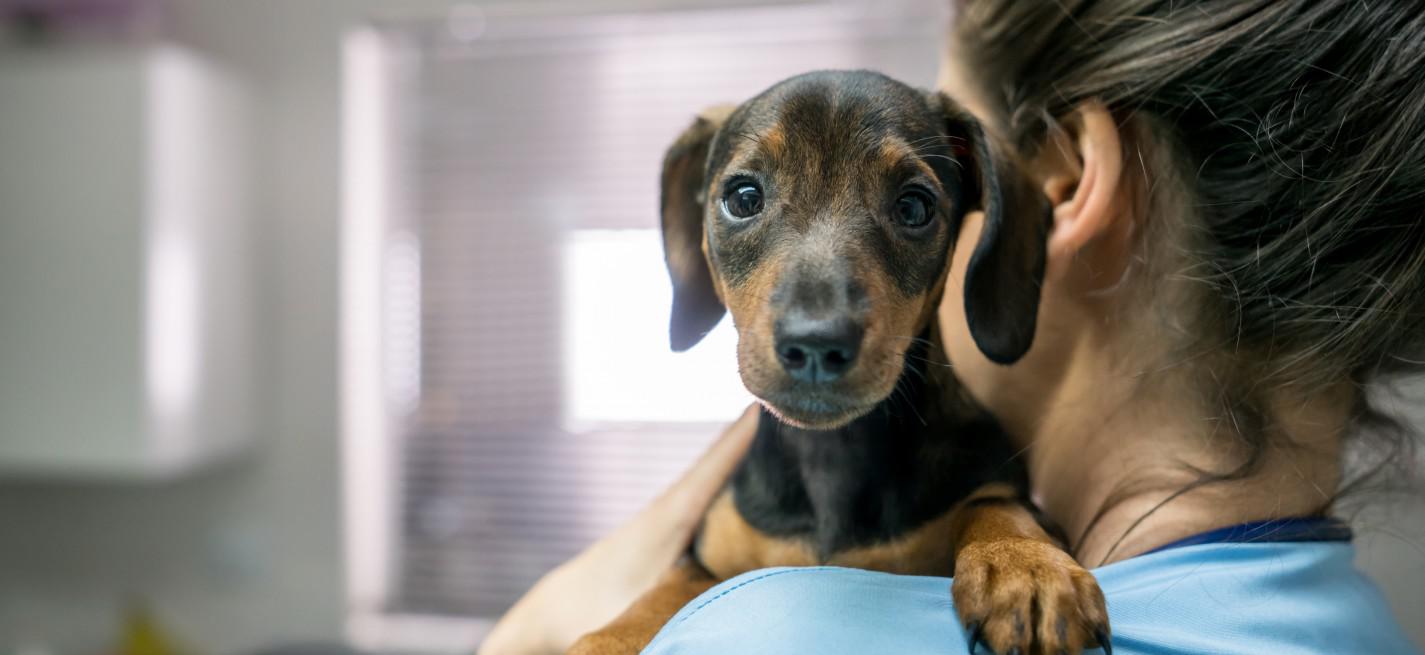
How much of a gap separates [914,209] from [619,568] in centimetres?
43

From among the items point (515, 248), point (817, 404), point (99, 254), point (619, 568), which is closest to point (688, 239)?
point (817, 404)

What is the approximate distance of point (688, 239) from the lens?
78 cm

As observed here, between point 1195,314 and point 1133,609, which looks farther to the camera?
point 1195,314

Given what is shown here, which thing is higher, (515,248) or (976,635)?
(515,248)

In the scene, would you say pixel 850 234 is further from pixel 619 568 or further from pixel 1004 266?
pixel 619 568

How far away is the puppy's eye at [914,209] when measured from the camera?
0.66 metres

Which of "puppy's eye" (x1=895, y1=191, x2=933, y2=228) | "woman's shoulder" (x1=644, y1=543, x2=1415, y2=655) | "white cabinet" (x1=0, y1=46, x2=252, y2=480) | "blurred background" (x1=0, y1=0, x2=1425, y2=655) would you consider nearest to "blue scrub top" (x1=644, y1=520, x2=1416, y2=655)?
"woman's shoulder" (x1=644, y1=543, x2=1415, y2=655)

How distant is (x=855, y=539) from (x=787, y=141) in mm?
276

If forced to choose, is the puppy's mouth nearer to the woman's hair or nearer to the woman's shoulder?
the woman's shoulder

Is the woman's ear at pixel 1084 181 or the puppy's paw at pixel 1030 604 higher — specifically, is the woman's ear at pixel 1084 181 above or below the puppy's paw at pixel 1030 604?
above

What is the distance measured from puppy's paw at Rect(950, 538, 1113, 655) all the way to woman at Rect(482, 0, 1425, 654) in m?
0.02

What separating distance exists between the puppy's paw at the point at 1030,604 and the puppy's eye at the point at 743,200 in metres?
0.24

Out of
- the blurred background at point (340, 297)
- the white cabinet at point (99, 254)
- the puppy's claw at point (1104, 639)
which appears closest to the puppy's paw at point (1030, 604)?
the puppy's claw at point (1104, 639)

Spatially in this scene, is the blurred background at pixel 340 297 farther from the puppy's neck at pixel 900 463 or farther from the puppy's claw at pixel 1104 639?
the puppy's claw at pixel 1104 639
